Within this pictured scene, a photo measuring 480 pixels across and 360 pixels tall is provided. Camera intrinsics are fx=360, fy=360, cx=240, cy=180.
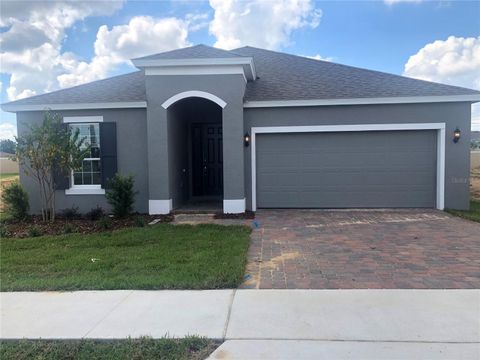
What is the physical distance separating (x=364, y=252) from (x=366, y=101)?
227 inches

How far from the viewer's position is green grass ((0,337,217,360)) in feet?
10.4

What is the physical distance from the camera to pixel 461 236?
738 centimetres

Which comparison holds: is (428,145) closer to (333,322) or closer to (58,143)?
(333,322)

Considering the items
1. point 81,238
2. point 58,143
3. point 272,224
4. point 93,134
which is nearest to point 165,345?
point 81,238

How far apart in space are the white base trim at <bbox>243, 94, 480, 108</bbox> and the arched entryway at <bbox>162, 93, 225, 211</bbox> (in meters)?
1.92

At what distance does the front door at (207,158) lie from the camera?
1360 centimetres

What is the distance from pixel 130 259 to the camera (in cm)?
596

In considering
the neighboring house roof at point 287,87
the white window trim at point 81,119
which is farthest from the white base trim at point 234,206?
the white window trim at point 81,119

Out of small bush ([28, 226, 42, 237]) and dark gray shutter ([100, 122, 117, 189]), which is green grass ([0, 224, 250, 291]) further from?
dark gray shutter ([100, 122, 117, 189])

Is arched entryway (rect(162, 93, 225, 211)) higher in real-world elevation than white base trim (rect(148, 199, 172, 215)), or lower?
higher

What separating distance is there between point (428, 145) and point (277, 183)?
464cm

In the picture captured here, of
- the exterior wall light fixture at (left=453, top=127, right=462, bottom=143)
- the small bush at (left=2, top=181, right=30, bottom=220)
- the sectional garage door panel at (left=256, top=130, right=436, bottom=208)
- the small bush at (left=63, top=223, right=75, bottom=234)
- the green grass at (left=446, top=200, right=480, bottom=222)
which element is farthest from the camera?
the sectional garage door panel at (left=256, top=130, right=436, bottom=208)

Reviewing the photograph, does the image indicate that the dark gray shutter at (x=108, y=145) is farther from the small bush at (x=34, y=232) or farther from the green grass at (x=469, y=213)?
the green grass at (x=469, y=213)

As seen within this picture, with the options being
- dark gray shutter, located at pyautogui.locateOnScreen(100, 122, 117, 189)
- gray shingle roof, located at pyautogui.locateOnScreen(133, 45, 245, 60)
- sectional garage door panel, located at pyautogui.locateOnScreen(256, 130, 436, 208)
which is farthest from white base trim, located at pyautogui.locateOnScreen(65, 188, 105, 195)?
sectional garage door panel, located at pyautogui.locateOnScreen(256, 130, 436, 208)
